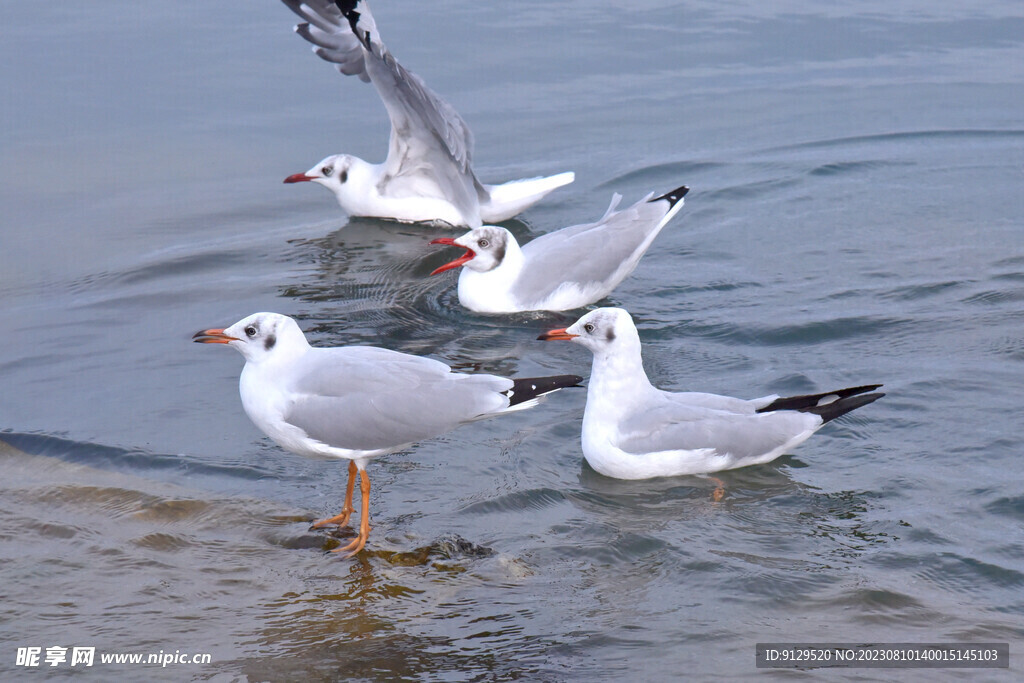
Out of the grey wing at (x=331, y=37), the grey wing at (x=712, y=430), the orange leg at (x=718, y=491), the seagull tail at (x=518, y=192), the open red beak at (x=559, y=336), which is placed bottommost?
the orange leg at (x=718, y=491)

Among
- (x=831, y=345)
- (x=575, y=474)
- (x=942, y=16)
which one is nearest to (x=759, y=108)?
(x=942, y=16)

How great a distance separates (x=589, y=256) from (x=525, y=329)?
719 millimetres

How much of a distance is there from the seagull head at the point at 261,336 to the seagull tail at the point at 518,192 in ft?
17.3

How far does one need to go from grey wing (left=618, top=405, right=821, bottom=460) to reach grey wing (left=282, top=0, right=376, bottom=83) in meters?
6.61

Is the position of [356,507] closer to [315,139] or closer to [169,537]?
[169,537]

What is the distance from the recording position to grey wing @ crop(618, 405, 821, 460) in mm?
6129

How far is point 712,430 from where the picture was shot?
6137mm

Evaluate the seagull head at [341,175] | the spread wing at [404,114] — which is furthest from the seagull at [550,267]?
the seagull head at [341,175]

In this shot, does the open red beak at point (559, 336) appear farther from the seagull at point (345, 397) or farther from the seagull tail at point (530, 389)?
the seagull at point (345, 397)

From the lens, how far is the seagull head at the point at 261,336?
5652 millimetres

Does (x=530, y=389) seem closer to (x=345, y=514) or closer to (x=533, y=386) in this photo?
(x=533, y=386)

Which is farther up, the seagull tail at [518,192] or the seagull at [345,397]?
the seagull tail at [518,192]

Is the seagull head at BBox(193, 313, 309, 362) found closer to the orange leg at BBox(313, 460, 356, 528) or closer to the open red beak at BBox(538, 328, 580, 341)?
the orange leg at BBox(313, 460, 356, 528)

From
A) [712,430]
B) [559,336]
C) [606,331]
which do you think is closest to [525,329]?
[559,336]
